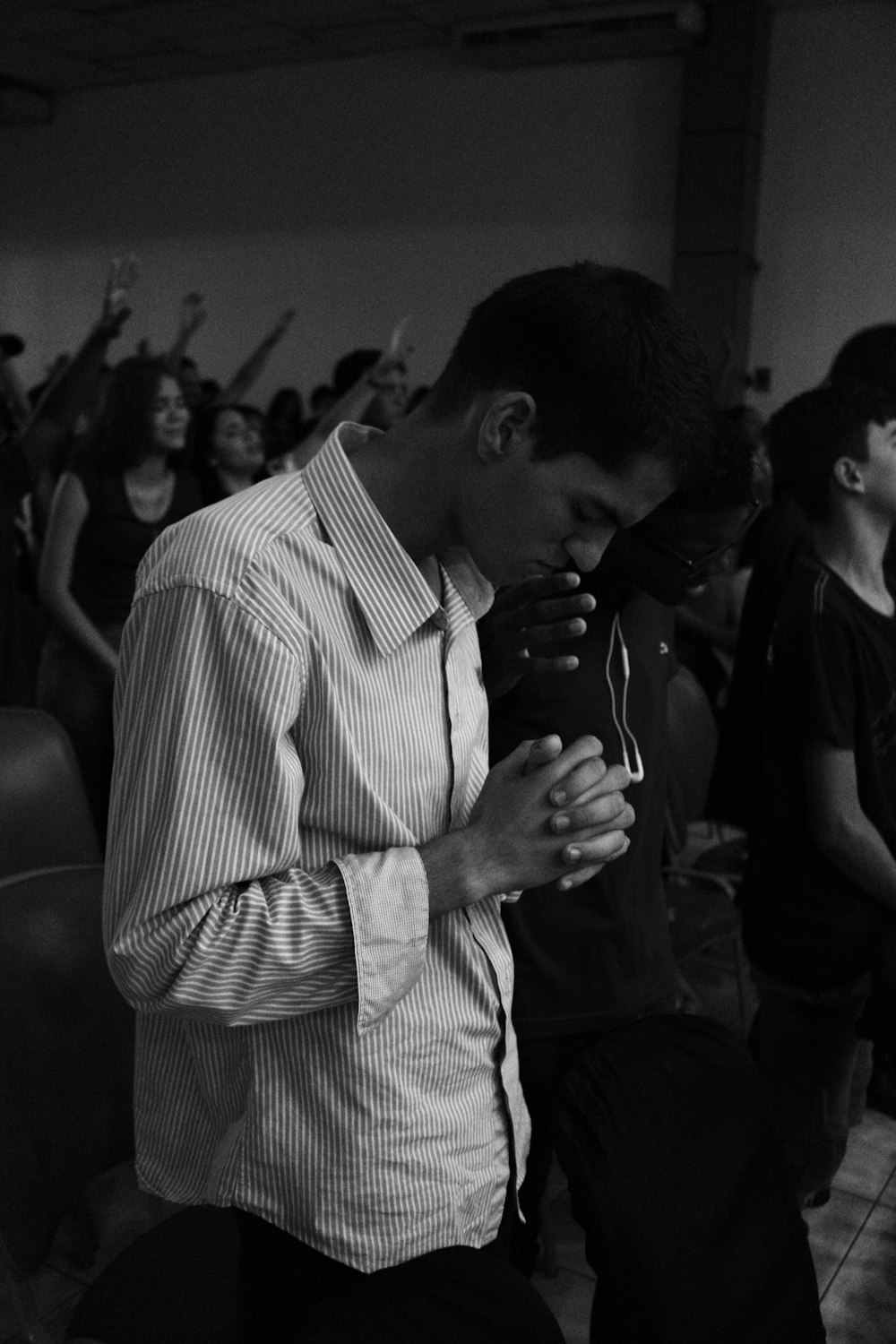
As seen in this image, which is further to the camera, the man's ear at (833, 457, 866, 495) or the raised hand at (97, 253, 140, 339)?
the raised hand at (97, 253, 140, 339)

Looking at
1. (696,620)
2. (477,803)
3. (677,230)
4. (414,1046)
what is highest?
(677,230)

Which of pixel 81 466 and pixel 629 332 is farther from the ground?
pixel 629 332

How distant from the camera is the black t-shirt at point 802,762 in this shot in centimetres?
174

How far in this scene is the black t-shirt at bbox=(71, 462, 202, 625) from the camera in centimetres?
315

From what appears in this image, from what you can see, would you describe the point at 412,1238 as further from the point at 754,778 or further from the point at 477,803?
the point at 754,778

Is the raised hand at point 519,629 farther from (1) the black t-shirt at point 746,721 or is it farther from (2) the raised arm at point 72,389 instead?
(2) the raised arm at point 72,389

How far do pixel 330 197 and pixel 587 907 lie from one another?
7833 millimetres

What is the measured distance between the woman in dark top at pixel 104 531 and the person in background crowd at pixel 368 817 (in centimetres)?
215

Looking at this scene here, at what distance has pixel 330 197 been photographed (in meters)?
8.54

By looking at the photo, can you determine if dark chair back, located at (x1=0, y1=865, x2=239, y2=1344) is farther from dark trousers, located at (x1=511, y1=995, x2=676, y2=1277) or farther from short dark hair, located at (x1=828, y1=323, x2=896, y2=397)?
short dark hair, located at (x1=828, y1=323, x2=896, y2=397)

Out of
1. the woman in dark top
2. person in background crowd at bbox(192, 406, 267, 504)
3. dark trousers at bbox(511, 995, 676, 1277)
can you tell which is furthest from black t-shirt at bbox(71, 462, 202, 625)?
dark trousers at bbox(511, 995, 676, 1277)

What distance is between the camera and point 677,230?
7.12 m

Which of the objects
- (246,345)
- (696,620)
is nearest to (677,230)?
(246,345)

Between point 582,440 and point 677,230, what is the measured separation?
6803 millimetres
